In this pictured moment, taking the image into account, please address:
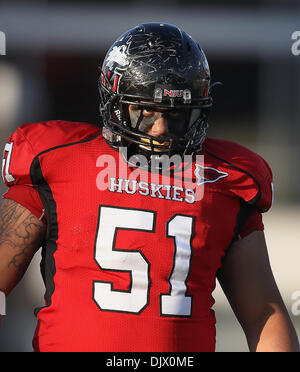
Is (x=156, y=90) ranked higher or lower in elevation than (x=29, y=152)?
higher

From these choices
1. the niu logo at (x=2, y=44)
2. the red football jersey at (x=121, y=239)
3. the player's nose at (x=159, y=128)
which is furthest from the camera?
the niu logo at (x=2, y=44)

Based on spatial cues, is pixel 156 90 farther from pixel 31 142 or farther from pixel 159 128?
pixel 31 142

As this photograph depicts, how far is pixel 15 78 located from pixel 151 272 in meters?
4.03

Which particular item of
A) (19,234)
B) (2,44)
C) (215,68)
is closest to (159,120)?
(19,234)

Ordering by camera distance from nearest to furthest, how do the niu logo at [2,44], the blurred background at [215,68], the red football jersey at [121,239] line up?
1. the red football jersey at [121,239]
2. the niu logo at [2,44]
3. the blurred background at [215,68]

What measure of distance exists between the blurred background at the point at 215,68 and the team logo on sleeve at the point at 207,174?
343 centimetres

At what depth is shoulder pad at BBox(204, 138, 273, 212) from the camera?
7.36 ft

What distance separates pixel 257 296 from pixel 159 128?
0.57 m

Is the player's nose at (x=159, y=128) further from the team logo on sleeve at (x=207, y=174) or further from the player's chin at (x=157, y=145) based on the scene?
the team logo on sleeve at (x=207, y=174)

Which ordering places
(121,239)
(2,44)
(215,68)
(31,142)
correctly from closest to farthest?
(121,239) → (31,142) → (2,44) → (215,68)

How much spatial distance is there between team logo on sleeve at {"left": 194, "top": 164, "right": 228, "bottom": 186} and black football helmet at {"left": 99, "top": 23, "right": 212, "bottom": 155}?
64mm

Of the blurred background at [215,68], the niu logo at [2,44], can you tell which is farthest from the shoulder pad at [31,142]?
the blurred background at [215,68]

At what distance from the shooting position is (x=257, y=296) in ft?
7.47

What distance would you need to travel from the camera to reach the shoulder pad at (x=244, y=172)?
224 centimetres
